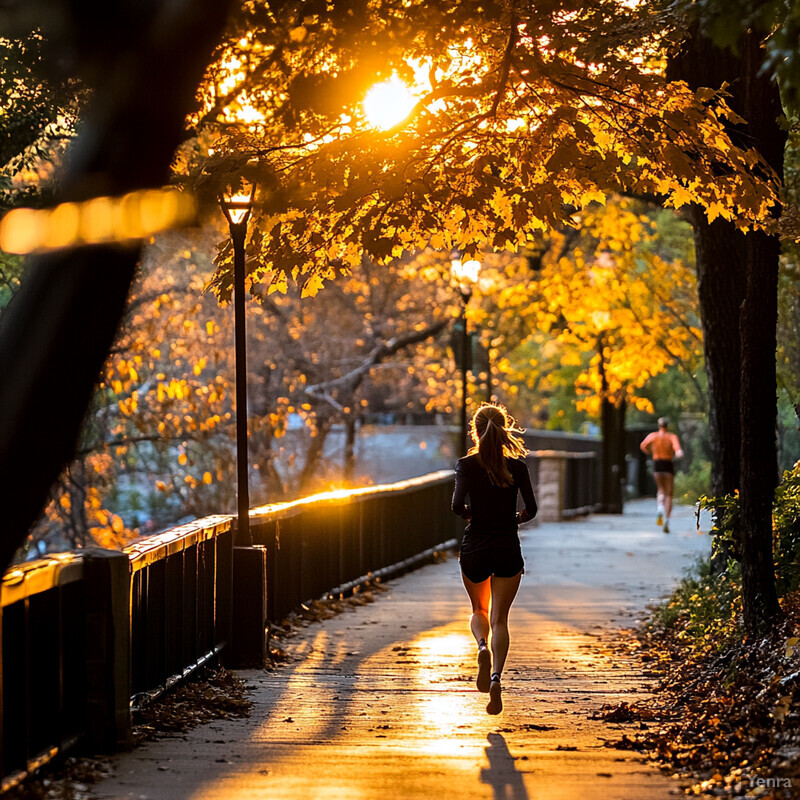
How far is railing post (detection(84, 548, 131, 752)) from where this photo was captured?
22.9 feet

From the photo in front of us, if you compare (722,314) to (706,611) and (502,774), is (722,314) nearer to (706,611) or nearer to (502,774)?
(706,611)

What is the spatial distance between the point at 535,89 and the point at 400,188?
134cm

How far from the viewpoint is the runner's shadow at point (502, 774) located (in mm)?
6305

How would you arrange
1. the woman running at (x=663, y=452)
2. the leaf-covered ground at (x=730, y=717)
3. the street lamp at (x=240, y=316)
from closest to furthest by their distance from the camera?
the leaf-covered ground at (x=730, y=717)
the street lamp at (x=240, y=316)
the woman running at (x=663, y=452)

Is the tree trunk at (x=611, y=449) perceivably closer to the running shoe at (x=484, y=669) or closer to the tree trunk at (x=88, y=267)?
the running shoe at (x=484, y=669)

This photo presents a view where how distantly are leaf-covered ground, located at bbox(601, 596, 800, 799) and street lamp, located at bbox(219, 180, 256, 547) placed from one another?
3.23m

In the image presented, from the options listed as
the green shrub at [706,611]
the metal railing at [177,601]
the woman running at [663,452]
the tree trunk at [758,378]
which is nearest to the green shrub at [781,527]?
the green shrub at [706,611]

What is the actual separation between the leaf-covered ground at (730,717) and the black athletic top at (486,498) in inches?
52.2

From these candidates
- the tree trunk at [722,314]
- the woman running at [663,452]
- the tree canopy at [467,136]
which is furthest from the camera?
the woman running at [663,452]

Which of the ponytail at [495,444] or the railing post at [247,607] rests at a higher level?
the ponytail at [495,444]

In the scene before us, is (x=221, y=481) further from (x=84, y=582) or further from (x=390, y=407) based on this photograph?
(x=84, y=582)

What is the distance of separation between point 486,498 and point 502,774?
225 centimetres

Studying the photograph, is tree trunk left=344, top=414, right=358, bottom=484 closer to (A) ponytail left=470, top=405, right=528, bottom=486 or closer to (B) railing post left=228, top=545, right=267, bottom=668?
(B) railing post left=228, top=545, right=267, bottom=668

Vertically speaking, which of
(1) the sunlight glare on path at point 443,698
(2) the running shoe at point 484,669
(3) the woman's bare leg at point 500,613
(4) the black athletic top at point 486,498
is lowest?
(1) the sunlight glare on path at point 443,698
